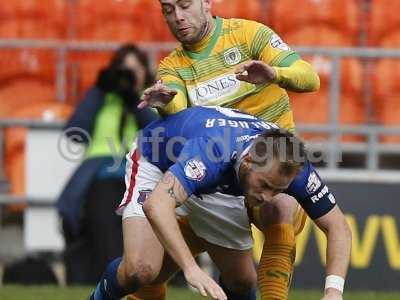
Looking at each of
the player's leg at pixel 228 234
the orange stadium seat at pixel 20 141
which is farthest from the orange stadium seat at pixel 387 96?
the player's leg at pixel 228 234

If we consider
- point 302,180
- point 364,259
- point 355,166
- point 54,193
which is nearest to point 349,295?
point 364,259

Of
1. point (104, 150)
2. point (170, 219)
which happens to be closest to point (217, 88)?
point (170, 219)

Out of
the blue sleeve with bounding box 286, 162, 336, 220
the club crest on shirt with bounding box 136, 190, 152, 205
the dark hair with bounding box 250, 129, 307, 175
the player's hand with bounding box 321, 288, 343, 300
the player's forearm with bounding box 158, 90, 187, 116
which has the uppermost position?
the player's forearm with bounding box 158, 90, 187, 116

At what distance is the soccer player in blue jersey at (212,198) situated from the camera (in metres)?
6.15

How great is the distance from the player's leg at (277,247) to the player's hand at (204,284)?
1117mm

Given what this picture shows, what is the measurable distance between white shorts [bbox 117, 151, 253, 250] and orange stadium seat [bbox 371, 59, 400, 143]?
4245 mm

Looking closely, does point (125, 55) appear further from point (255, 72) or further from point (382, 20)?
point (255, 72)

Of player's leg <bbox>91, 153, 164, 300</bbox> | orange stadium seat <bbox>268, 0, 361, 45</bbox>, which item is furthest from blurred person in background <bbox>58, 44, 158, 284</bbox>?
player's leg <bbox>91, 153, 164, 300</bbox>

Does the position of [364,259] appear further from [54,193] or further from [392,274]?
[54,193]

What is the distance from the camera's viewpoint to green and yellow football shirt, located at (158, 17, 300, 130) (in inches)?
288

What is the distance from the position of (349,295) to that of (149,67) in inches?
92.9

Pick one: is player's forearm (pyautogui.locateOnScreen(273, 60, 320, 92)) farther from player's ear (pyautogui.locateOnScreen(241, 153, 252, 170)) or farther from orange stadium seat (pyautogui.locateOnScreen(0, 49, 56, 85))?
orange stadium seat (pyautogui.locateOnScreen(0, 49, 56, 85))

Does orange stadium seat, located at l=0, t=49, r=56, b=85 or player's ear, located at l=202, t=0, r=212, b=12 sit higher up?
player's ear, located at l=202, t=0, r=212, b=12

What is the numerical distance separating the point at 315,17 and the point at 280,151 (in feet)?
20.5
